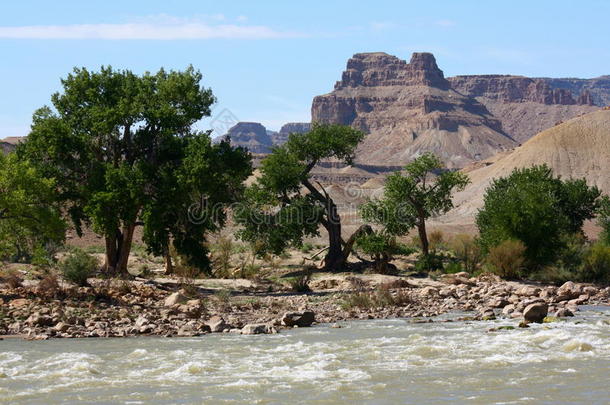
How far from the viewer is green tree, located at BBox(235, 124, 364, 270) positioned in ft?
128

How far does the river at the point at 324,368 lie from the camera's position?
46.7 feet

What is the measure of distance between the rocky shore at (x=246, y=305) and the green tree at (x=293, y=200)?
456 centimetres

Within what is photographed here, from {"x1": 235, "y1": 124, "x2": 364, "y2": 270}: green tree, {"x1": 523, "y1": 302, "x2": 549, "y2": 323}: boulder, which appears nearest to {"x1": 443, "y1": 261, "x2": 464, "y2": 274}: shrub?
{"x1": 235, "y1": 124, "x2": 364, "y2": 270}: green tree

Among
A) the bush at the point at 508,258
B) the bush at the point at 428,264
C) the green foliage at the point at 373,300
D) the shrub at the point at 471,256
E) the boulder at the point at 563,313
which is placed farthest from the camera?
the bush at the point at 428,264

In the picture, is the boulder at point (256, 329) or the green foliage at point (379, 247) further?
the green foliage at point (379, 247)

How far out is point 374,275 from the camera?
123 ft

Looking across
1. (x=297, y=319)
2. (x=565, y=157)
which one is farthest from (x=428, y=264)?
(x=565, y=157)

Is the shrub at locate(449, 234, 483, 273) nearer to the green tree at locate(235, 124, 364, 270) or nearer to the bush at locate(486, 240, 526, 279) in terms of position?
the bush at locate(486, 240, 526, 279)

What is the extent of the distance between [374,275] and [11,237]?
16162mm

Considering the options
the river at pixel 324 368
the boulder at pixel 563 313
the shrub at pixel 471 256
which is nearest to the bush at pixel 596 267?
the shrub at pixel 471 256

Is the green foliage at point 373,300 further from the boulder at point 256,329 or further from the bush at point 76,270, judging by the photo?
the bush at point 76,270

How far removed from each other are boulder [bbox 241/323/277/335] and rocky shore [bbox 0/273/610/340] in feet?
0.08

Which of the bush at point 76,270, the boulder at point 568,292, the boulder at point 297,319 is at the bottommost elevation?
the boulder at point 568,292

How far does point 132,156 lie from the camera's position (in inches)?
1276
